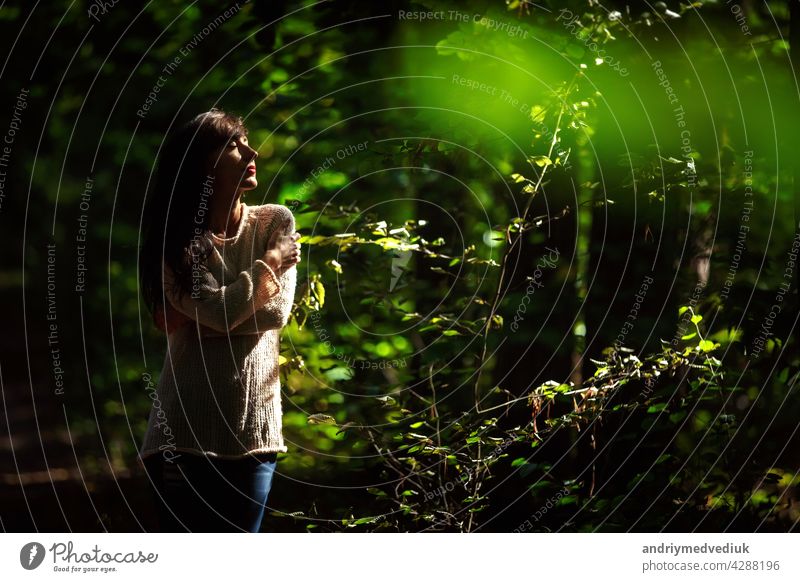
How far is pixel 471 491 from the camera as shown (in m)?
2.86

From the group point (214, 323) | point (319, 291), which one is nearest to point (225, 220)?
point (214, 323)

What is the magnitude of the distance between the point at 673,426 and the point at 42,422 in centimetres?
236

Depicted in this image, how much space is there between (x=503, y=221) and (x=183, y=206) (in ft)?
3.80

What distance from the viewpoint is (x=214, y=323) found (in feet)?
7.47

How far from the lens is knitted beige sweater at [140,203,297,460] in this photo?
2.28m

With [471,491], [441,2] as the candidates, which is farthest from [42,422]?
[441,2]
